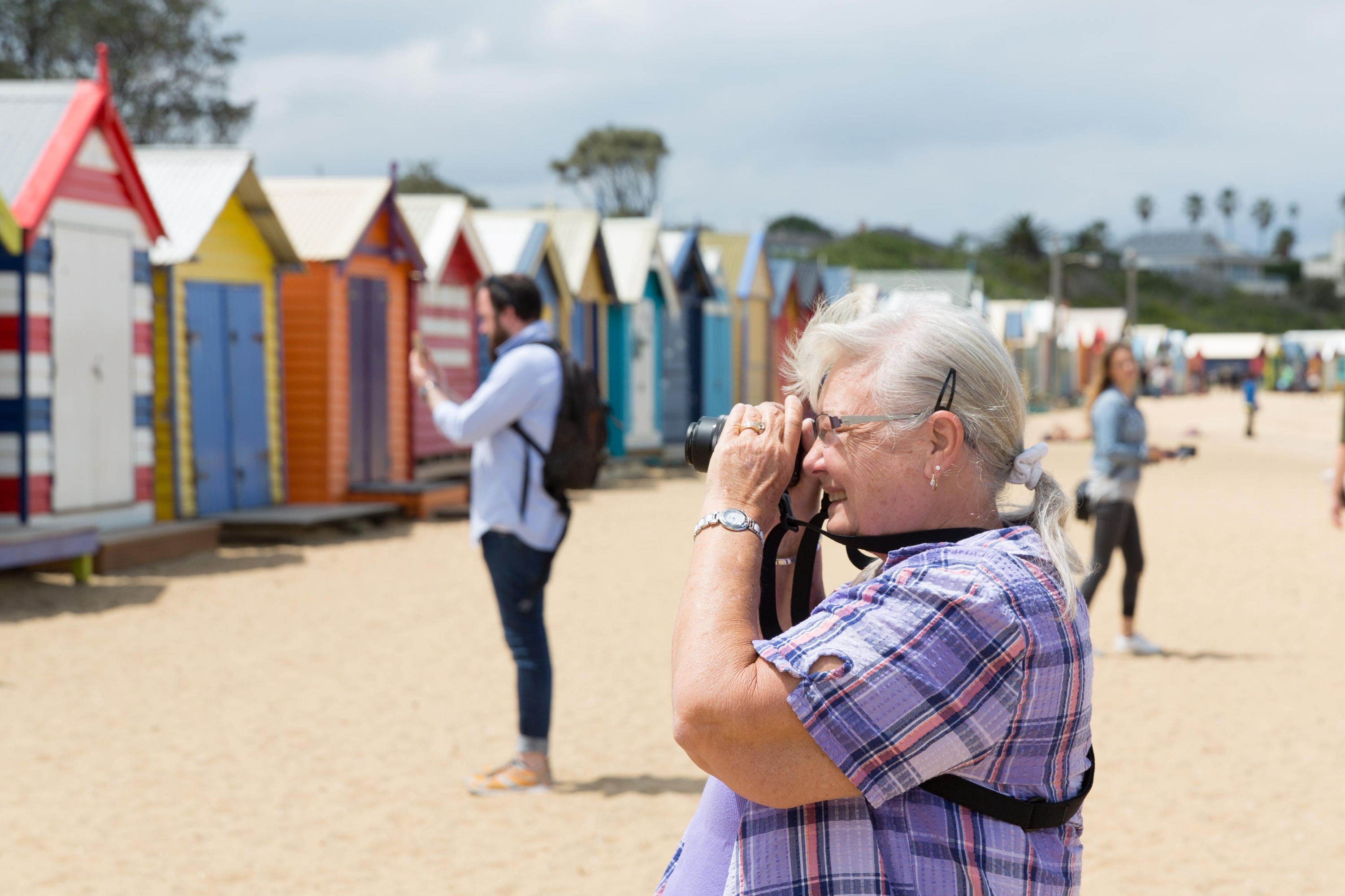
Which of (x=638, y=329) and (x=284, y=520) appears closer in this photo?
(x=284, y=520)

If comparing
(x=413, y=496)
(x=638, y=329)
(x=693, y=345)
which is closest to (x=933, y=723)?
(x=413, y=496)

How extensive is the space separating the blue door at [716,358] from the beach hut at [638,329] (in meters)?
1.64

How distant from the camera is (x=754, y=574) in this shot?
1.66 metres

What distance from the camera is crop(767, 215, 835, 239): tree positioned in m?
101

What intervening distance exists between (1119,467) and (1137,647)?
107 cm

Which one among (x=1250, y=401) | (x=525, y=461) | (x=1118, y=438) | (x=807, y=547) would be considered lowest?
(x=1250, y=401)

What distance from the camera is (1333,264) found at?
148m

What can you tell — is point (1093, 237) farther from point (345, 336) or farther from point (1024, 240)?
point (345, 336)

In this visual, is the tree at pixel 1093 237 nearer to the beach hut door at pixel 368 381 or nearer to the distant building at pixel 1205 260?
the distant building at pixel 1205 260

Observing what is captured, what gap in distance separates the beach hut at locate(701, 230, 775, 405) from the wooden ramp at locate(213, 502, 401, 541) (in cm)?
1281

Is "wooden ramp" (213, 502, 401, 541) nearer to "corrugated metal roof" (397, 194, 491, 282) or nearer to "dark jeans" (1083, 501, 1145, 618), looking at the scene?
"corrugated metal roof" (397, 194, 491, 282)

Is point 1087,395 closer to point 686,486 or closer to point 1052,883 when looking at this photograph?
point 1052,883

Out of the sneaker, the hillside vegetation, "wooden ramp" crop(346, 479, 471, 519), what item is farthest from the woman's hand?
the hillside vegetation

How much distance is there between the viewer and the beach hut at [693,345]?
878 inches
